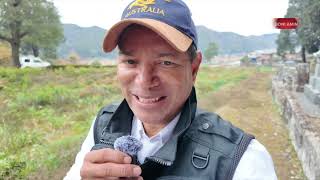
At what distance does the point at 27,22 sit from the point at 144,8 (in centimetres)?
3208

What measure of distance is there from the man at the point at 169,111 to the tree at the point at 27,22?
102 feet

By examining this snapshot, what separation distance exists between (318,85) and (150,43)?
13.2 meters

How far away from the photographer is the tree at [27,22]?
30734 millimetres

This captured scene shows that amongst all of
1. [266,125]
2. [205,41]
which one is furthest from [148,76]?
[205,41]

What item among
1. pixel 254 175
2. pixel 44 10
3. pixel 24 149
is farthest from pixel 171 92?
pixel 44 10

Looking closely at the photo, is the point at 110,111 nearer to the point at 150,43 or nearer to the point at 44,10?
the point at 150,43

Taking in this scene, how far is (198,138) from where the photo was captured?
4.61 ft

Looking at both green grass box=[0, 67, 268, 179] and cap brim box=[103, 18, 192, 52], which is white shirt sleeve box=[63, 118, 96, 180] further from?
green grass box=[0, 67, 268, 179]

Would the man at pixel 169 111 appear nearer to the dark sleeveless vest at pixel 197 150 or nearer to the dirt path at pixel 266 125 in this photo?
the dark sleeveless vest at pixel 197 150

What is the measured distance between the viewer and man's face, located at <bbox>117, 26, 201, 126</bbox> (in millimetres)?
1412

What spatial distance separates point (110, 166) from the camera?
1184 millimetres

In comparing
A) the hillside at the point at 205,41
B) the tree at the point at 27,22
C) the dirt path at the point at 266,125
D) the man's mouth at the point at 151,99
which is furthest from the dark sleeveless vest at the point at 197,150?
the hillside at the point at 205,41

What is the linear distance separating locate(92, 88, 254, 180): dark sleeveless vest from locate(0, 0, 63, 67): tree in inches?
1228

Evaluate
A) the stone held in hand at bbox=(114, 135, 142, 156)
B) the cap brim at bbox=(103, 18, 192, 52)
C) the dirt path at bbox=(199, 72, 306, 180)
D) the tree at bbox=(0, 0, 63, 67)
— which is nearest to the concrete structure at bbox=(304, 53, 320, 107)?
the dirt path at bbox=(199, 72, 306, 180)
